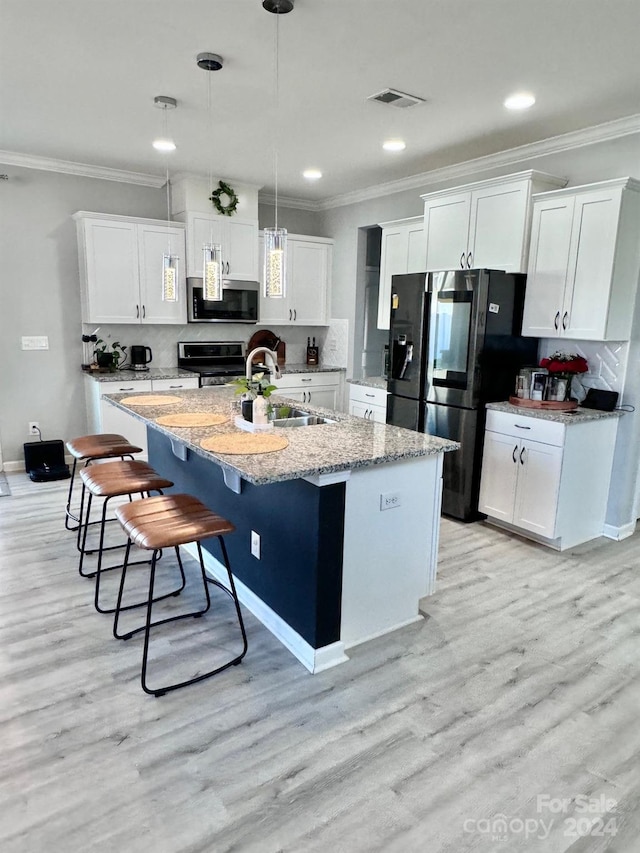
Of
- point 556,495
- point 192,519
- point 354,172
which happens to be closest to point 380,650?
point 192,519

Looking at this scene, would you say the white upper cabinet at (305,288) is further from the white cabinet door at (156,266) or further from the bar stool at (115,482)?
the bar stool at (115,482)

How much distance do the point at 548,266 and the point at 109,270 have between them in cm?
357

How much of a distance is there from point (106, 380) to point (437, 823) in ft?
13.4

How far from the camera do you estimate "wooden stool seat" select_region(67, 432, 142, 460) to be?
324cm

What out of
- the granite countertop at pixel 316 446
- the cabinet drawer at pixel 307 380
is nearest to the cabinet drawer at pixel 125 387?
the cabinet drawer at pixel 307 380

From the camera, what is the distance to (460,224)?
4.21 meters

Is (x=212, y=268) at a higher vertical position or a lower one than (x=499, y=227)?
lower

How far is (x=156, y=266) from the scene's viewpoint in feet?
16.7

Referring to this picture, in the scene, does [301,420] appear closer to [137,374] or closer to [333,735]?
[333,735]

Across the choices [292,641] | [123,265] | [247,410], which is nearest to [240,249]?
[123,265]

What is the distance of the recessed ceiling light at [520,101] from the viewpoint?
10.3 ft

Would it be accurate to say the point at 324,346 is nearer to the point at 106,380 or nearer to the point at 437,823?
the point at 106,380

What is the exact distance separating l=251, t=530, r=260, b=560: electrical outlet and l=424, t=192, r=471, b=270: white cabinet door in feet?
8.85

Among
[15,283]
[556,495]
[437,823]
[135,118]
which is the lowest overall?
[437,823]
